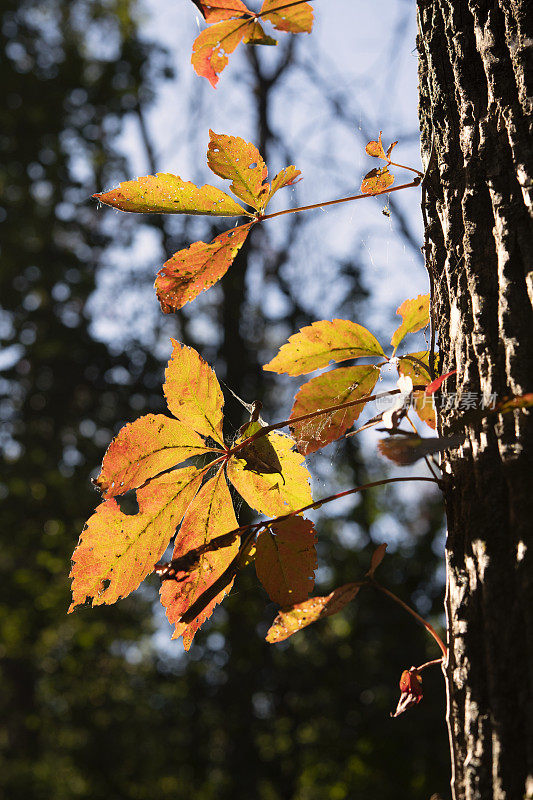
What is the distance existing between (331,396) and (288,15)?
1.08 feet

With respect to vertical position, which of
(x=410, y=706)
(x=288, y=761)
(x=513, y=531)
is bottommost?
(x=288, y=761)

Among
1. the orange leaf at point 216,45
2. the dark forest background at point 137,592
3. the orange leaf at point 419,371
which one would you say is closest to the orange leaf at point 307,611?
the orange leaf at point 419,371

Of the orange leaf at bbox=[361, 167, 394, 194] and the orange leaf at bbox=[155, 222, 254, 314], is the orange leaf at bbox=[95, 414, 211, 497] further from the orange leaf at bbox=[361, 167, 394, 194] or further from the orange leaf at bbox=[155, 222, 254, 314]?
the orange leaf at bbox=[361, 167, 394, 194]

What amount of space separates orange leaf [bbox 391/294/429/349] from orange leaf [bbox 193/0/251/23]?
273mm

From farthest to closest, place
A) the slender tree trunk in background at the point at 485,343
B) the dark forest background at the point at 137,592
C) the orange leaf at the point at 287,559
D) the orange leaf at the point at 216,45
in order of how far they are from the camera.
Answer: the dark forest background at the point at 137,592 → the orange leaf at the point at 216,45 → the orange leaf at the point at 287,559 → the slender tree trunk in background at the point at 485,343

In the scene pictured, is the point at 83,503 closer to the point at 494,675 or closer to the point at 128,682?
the point at 128,682

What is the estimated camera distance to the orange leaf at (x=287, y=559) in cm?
42

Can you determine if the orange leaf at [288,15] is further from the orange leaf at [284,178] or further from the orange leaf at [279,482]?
the orange leaf at [279,482]

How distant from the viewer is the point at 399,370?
1.55 ft

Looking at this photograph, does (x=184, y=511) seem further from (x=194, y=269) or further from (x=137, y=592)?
(x=137, y=592)

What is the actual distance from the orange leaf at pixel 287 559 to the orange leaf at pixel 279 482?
0.03 meters

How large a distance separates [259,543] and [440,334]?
0.19 metres

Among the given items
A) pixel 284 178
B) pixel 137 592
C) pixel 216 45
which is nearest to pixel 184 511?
pixel 284 178

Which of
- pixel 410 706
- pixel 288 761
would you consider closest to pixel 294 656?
pixel 288 761
